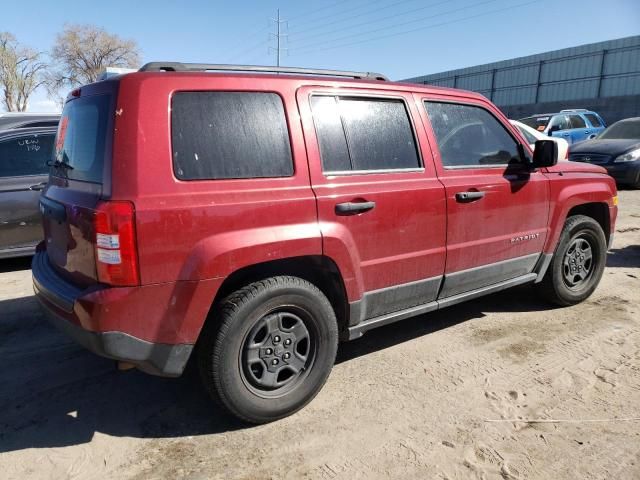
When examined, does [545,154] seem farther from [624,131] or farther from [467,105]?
[624,131]

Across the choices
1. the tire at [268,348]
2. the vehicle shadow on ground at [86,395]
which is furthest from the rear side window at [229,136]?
the vehicle shadow on ground at [86,395]

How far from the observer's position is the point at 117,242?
231cm

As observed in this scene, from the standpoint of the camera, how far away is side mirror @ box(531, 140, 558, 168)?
3.86 metres

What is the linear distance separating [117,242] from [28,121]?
492cm

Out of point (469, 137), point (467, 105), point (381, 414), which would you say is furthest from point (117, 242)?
point (467, 105)

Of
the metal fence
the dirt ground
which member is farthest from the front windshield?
the metal fence

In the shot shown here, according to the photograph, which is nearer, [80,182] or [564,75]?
[80,182]

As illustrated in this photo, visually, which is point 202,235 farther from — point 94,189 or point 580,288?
point 580,288

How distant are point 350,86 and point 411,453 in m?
2.20

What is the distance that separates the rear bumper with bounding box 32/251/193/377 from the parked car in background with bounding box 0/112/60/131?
169 inches

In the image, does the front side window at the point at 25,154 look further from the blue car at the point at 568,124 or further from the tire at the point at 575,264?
the blue car at the point at 568,124

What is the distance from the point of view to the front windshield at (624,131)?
12.4 m

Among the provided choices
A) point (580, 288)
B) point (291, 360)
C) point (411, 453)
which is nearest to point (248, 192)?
point (291, 360)

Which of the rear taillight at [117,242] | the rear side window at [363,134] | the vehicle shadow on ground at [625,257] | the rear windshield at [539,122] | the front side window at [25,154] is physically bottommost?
the vehicle shadow on ground at [625,257]
